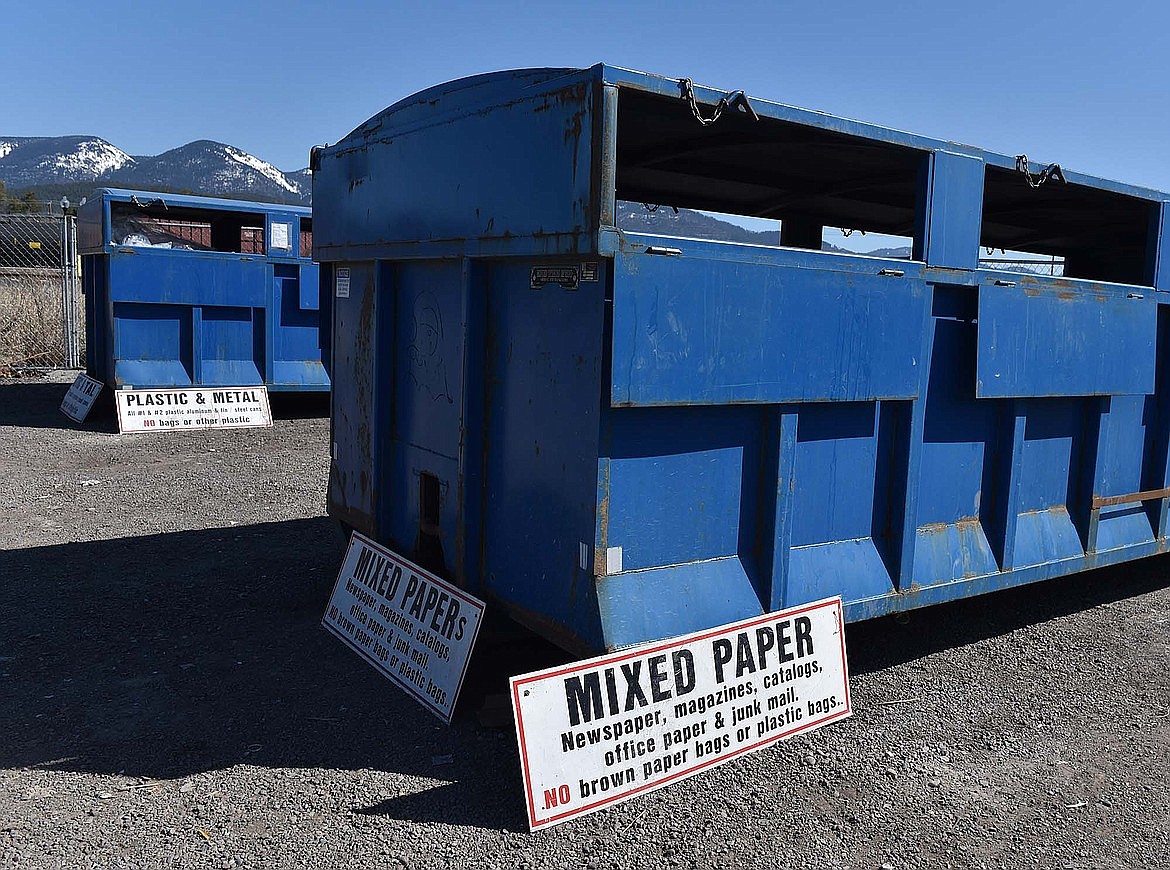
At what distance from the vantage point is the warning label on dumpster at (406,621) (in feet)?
12.9

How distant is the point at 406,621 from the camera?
429 centimetres

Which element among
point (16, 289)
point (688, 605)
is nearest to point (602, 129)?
point (688, 605)

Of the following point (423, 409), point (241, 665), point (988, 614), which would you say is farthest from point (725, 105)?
point (988, 614)

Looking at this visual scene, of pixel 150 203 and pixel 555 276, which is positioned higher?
pixel 150 203

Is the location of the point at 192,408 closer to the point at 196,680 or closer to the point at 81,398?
the point at 81,398

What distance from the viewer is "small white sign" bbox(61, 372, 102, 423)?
35.2ft

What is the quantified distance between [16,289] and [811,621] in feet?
Result: 53.7

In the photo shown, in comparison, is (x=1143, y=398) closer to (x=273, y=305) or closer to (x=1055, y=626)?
(x=1055, y=626)

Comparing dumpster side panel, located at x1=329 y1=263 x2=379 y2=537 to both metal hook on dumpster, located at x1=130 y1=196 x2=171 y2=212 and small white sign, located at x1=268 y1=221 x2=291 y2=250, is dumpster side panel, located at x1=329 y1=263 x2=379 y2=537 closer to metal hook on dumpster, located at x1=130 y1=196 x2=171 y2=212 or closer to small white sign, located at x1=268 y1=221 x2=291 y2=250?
small white sign, located at x1=268 y1=221 x2=291 y2=250

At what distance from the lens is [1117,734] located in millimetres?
4043

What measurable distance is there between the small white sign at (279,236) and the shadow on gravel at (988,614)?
8160 mm

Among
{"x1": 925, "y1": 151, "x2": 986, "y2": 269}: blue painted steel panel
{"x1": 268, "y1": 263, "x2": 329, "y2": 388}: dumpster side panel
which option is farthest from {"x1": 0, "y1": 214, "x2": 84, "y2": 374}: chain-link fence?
{"x1": 925, "y1": 151, "x2": 986, "y2": 269}: blue painted steel panel

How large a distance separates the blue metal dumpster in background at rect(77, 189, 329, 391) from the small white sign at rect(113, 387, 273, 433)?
0.13 metres

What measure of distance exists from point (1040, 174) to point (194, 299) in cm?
864
